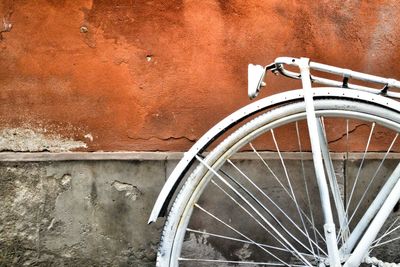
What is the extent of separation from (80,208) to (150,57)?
0.98 meters

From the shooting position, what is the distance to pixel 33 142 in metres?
3.22

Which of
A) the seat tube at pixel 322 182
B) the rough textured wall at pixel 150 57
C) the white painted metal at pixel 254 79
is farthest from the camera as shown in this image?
the rough textured wall at pixel 150 57

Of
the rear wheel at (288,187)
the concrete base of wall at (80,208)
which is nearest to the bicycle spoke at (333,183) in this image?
the rear wheel at (288,187)

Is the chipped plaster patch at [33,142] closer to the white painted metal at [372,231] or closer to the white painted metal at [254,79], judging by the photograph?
the white painted metal at [254,79]

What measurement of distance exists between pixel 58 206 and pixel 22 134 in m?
0.48

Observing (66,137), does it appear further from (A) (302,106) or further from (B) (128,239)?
(A) (302,106)

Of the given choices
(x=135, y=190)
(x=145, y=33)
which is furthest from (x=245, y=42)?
(x=135, y=190)

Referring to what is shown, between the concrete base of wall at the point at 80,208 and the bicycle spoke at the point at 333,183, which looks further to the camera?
the concrete base of wall at the point at 80,208

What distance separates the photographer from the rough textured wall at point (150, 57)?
3.15 metres

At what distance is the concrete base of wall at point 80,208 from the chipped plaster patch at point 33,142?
69 mm

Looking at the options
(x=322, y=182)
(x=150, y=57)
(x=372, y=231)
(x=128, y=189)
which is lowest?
(x=372, y=231)

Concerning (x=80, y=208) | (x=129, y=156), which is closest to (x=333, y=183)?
(x=129, y=156)

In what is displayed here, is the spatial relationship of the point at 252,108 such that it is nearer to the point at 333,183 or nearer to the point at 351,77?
the point at 351,77

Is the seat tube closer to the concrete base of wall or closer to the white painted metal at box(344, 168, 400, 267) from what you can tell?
the white painted metal at box(344, 168, 400, 267)
